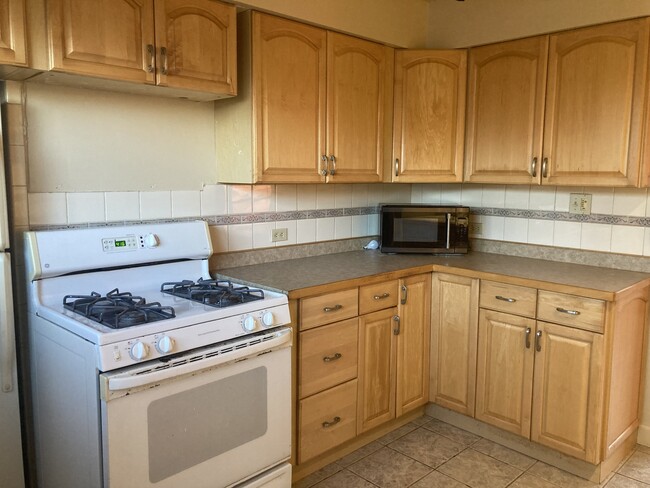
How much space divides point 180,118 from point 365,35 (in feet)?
3.49

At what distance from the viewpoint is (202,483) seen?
184 centimetres

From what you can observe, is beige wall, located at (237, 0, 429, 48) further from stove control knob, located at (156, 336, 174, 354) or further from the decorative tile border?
stove control knob, located at (156, 336, 174, 354)

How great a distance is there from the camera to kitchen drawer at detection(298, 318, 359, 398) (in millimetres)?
2330

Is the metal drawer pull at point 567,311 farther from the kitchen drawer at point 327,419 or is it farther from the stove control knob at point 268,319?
the stove control knob at point 268,319

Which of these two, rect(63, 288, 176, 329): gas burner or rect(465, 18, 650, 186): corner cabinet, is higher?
rect(465, 18, 650, 186): corner cabinet

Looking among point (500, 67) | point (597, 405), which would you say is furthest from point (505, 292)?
point (500, 67)

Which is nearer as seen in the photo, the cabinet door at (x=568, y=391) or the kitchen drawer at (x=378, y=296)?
the cabinet door at (x=568, y=391)

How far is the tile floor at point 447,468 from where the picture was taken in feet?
7.96

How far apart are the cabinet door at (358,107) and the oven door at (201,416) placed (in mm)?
1098

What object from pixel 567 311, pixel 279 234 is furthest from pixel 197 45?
pixel 567 311

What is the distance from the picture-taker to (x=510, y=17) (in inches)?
111

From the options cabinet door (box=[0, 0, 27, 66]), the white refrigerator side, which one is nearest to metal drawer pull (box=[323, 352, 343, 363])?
the white refrigerator side

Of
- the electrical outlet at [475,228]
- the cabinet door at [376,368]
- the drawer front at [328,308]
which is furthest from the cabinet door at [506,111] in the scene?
the drawer front at [328,308]

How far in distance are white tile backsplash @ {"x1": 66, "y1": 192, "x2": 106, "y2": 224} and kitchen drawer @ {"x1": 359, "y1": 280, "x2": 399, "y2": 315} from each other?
1.17m
